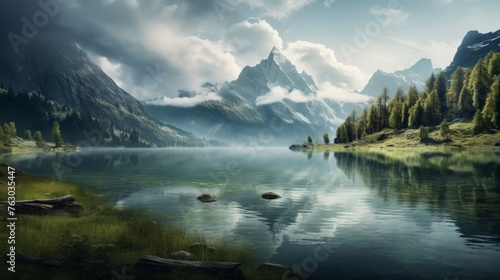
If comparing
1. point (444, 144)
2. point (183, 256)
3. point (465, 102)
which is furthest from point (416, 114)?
point (183, 256)

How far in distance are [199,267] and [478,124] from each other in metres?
163

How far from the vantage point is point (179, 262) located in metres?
17.8

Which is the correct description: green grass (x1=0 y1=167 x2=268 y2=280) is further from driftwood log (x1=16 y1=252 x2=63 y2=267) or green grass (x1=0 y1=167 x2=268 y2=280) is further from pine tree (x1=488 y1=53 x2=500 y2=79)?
pine tree (x1=488 y1=53 x2=500 y2=79)

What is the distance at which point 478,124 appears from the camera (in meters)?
150

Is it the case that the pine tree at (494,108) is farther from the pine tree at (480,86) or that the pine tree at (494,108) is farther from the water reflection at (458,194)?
the water reflection at (458,194)

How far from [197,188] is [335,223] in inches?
1199

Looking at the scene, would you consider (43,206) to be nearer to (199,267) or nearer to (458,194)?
(199,267)

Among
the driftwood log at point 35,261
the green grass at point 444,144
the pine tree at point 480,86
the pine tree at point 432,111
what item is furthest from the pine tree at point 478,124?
the driftwood log at point 35,261

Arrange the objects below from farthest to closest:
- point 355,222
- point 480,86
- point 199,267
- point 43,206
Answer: point 480,86
point 355,222
point 43,206
point 199,267

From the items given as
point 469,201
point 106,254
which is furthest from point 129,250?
point 469,201

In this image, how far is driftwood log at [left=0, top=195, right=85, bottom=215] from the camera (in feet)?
94.3

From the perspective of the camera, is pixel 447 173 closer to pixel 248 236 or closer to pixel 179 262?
pixel 248 236

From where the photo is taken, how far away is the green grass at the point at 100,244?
17375 mm

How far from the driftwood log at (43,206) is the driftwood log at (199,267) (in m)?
16.2
